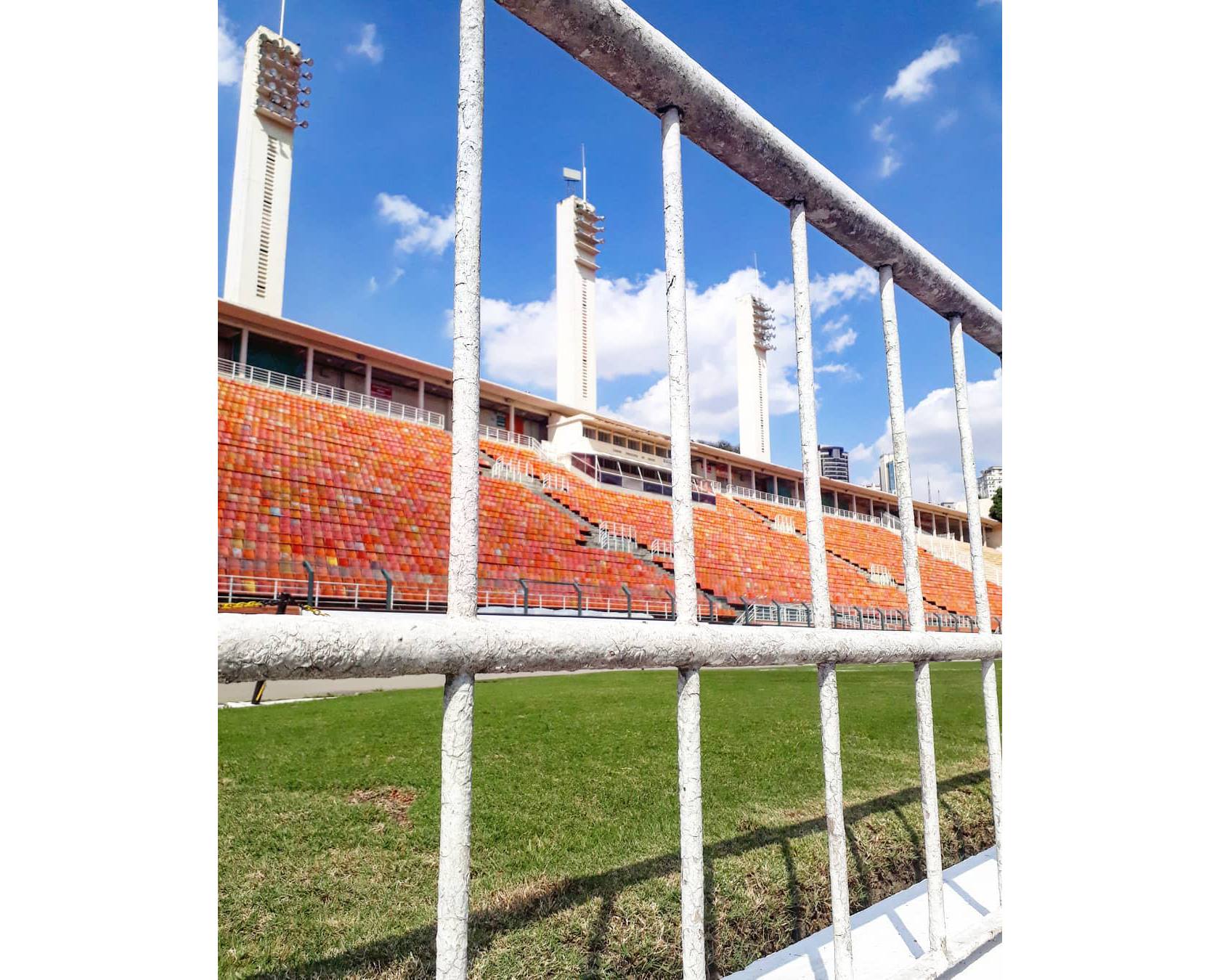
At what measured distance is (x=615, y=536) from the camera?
1552 centimetres

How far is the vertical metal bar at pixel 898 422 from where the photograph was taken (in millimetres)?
1156

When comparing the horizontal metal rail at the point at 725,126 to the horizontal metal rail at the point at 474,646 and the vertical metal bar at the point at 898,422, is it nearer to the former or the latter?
the vertical metal bar at the point at 898,422

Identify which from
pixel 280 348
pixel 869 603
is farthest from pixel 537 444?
pixel 869 603

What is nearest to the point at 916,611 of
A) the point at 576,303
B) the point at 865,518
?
the point at 576,303

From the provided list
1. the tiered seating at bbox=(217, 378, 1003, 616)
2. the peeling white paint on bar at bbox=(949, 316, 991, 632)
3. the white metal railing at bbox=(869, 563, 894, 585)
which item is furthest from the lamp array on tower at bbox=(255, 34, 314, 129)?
the peeling white paint on bar at bbox=(949, 316, 991, 632)

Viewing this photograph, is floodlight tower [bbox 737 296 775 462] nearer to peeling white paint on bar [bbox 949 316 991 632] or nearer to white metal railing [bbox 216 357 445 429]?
white metal railing [bbox 216 357 445 429]

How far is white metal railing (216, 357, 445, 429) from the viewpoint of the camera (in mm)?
15898

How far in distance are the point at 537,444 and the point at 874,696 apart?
1634cm

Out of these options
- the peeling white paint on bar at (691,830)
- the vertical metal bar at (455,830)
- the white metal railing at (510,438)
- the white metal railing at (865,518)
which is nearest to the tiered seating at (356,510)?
the white metal railing at (510,438)

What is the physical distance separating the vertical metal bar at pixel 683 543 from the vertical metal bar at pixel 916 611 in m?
0.43

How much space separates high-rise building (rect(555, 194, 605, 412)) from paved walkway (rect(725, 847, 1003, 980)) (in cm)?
2265
